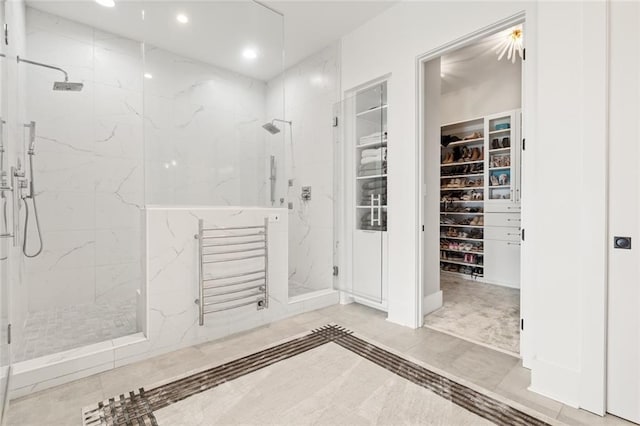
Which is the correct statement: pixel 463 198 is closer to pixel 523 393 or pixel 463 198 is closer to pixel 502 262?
pixel 502 262

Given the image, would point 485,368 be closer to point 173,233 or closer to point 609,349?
point 609,349

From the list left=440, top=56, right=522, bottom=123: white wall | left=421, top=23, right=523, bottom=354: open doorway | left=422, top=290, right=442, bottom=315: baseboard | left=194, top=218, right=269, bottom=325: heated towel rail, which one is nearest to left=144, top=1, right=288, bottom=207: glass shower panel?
left=194, top=218, right=269, bottom=325: heated towel rail

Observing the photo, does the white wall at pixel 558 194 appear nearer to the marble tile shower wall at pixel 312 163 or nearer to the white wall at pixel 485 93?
the marble tile shower wall at pixel 312 163

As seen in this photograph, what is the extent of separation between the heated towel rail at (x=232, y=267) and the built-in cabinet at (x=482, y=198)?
130 inches

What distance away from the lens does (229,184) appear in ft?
9.31

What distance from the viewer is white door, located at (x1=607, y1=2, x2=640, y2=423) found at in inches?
60.4

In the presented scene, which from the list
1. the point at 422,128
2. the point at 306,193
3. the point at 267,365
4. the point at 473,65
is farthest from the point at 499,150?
the point at 267,365

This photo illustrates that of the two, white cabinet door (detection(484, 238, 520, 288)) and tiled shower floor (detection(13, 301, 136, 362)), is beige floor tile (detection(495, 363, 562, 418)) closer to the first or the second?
white cabinet door (detection(484, 238, 520, 288))

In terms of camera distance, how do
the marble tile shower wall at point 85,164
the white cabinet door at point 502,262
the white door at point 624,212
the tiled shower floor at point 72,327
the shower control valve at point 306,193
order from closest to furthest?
the white door at point 624,212 → the tiled shower floor at point 72,327 → the marble tile shower wall at point 85,164 → the shower control valve at point 306,193 → the white cabinet door at point 502,262

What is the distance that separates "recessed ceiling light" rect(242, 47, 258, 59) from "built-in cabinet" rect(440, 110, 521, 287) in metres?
3.30

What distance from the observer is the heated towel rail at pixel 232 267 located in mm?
2482

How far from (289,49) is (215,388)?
366 centimetres

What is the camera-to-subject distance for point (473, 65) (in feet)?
13.8

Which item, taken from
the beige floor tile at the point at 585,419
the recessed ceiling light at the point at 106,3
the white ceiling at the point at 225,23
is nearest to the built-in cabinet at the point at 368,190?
the white ceiling at the point at 225,23
